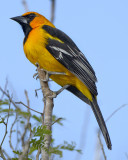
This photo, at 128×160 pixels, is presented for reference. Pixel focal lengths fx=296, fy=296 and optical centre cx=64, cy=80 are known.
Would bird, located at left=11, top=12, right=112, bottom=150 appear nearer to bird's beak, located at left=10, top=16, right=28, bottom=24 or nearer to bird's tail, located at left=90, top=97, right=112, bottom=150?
bird's tail, located at left=90, top=97, right=112, bottom=150

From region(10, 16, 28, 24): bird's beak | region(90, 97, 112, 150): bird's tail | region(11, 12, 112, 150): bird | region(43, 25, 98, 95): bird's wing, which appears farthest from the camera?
region(10, 16, 28, 24): bird's beak

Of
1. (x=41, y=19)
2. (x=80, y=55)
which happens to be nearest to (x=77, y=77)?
(x=80, y=55)

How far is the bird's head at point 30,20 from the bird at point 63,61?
2 cm

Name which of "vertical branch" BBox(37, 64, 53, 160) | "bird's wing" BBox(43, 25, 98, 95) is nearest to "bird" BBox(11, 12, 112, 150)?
"bird's wing" BBox(43, 25, 98, 95)

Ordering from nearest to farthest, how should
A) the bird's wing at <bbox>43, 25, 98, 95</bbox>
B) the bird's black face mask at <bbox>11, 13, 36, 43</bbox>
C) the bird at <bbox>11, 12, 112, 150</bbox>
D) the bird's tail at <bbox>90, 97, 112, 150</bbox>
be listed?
the bird's tail at <bbox>90, 97, 112, 150</bbox> < the bird at <bbox>11, 12, 112, 150</bbox> < the bird's wing at <bbox>43, 25, 98, 95</bbox> < the bird's black face mask at <bbox>11, 13, 36, 43</bbox>

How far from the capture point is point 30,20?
5.71 meters

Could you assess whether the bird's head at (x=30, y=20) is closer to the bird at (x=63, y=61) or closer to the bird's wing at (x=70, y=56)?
the bird at (x=63, y=61)

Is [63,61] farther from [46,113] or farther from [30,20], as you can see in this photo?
[46,113]

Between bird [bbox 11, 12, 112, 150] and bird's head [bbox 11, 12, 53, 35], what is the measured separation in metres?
0.02

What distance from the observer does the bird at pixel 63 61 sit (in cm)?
480

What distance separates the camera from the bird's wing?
4.92m

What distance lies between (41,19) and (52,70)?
1.45 m

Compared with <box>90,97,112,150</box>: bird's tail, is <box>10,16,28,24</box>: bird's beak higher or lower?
higher

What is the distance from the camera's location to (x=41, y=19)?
19.1ft
